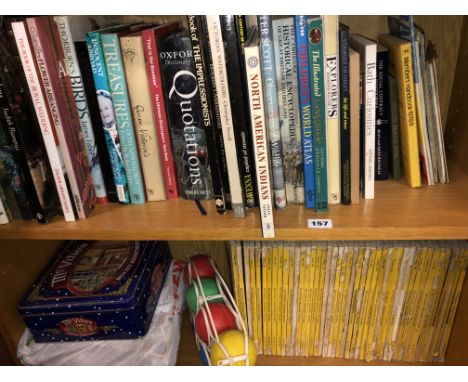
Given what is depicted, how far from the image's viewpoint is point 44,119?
0.63m

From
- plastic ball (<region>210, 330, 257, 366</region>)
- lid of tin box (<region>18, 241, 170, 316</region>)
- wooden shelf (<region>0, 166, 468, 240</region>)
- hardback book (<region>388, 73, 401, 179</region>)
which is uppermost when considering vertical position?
hardback book (<region>388, 73, 401, 179</region>)

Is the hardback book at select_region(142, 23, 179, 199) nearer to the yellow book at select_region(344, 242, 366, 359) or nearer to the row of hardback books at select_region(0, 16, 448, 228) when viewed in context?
the row of hardback books at select_region(0, 16, 448, 228)

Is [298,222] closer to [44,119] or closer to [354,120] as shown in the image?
[354,120]

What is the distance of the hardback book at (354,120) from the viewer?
61 cm

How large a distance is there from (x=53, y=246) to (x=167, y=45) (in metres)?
0.59

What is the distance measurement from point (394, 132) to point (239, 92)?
12.2 inches

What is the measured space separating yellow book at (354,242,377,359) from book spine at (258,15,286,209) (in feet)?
0.70

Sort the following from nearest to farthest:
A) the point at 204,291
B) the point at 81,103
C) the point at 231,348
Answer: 1. the point at 81,103
2. the point at 231,348
3. the point at 204,291

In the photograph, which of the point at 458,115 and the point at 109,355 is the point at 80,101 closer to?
the point at 109,355

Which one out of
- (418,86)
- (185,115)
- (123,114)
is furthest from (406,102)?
(123,114)

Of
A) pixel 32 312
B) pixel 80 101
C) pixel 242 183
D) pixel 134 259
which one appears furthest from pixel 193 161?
pixel 32 312

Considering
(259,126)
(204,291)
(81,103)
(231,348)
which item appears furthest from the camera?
(204,291)

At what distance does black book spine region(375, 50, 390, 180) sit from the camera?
68cm

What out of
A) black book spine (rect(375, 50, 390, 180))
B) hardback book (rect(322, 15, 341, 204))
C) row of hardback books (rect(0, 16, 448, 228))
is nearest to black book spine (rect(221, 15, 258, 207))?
row of hardback books (rect(0, 16, 448, 228))
